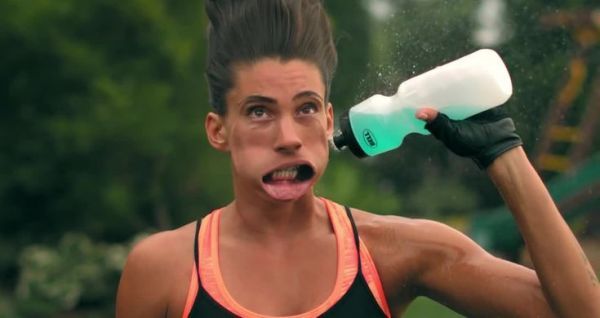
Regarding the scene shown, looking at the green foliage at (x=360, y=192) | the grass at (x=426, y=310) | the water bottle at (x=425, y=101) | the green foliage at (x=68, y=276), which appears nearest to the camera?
the water bottle at (x=425, y=101)

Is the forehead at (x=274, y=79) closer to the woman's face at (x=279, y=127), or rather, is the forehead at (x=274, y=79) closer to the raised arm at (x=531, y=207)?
the woman's face at (x=279, y=127)

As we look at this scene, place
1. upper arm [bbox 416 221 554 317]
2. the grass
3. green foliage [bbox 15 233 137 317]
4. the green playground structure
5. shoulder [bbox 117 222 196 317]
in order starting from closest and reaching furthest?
upper arm [bbox 416 221 554 317], shoulder [bbox 117 222 196 317], the grass, the green playground structure, green foliage [bbox 15 233 137 317]

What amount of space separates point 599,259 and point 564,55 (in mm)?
557

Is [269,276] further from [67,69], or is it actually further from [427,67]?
[67,69]

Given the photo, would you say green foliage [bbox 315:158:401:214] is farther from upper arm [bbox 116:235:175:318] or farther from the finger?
the finger

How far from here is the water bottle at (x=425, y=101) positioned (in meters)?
2.72

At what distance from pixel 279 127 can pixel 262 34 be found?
233 millimetres

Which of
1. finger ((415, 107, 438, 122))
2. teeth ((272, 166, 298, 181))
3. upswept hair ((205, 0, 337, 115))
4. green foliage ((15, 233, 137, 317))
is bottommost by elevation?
green foliage ((15, 233, 137, 317))

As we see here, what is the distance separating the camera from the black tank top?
3.02 meters

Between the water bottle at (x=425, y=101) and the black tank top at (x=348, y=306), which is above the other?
the water bottle at (x=425, y=101)

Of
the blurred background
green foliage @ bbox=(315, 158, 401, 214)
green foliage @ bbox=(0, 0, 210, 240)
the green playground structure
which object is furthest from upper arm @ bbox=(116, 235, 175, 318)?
green foliage @ bbox=(0, 0, 210, 240)

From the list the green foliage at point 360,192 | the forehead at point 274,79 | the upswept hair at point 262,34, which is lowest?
the green foliage at point 360,192

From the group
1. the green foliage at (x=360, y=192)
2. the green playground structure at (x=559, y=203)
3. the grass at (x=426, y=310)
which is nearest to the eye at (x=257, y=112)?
the grass at (x=426, y=310)

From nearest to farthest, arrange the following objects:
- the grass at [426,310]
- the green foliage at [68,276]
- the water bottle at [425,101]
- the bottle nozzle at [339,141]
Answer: the water bottle at [425,101]
the bottle nozzle at [339,141]
the grass at [426,310]
the green foliage at [68,276]
